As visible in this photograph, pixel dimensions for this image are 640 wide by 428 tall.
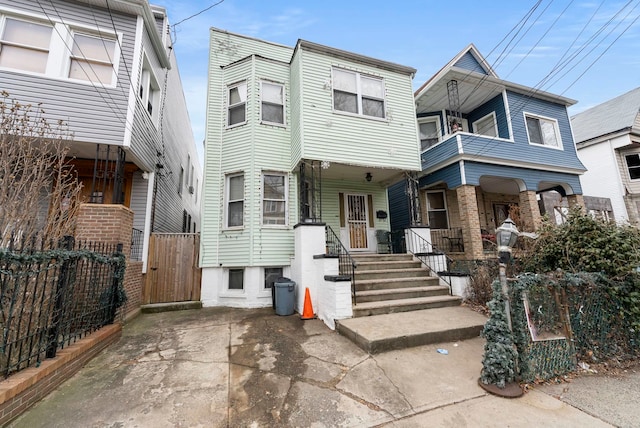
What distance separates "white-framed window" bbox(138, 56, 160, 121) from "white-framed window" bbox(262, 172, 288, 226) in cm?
416

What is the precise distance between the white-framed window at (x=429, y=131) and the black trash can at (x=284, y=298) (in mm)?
8779

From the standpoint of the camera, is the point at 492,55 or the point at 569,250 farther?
the point at 492,55

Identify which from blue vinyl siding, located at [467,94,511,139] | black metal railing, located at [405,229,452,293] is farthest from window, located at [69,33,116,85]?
blue vinyl siding, located at [467,94,511,139]

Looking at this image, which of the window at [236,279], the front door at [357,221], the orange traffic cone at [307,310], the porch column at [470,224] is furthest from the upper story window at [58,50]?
the porch column at [470,224]

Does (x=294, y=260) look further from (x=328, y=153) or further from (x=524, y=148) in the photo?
(x=524, y=148)

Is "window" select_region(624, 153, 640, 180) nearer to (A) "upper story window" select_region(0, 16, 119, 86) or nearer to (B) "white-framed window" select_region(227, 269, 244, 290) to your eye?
(B) "white-framed window" select_region(227, 269, 244, 290)

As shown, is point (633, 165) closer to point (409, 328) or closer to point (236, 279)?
point (409, 328)

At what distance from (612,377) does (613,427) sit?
4.63ft

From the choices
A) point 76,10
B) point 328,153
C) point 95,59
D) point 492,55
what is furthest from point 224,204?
point 492,55

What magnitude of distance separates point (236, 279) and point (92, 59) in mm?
6791

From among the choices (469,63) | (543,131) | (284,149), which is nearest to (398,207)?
(284,149)

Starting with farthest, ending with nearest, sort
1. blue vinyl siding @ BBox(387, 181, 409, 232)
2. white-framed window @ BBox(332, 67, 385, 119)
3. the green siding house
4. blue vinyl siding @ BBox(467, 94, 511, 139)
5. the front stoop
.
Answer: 1. blue vinyl siding @ BBox(387, 181, 409, 232)
2. blue vinyl siding @ BBox(467, 94, 511, 139)
3. white-framed window @ BBox(332, 67, 385, 119)
4. the green siding house
5. the front stoop

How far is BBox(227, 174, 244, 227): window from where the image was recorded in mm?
7980

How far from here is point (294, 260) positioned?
7.27m
